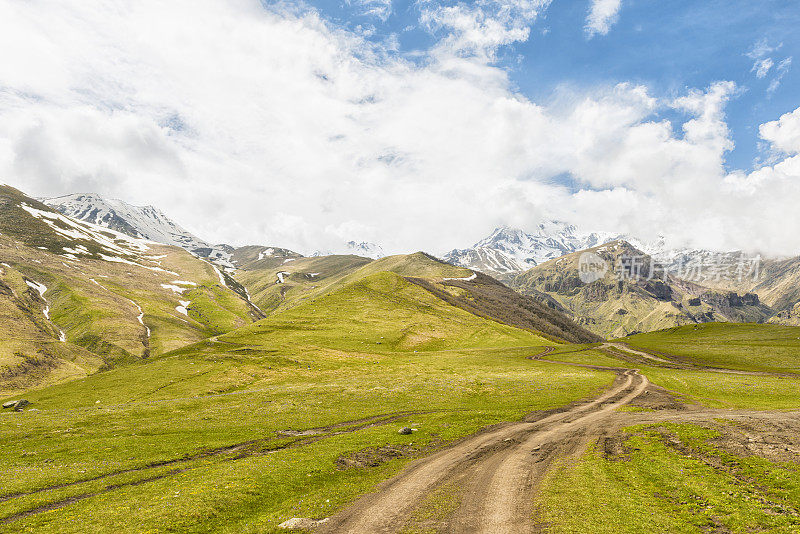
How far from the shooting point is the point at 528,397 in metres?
58.2

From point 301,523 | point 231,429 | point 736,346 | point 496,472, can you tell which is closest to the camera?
point 301,523

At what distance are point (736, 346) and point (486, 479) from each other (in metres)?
140

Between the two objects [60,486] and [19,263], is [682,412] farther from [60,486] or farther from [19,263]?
[19,263]

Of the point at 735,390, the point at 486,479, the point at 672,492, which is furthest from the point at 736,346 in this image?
the point at 486,479

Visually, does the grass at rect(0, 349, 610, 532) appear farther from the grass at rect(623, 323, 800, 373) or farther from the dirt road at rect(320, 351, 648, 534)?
the grass at rect(623, 323, 800, 373)

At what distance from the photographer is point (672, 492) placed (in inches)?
914

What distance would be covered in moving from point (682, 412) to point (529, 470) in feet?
98.2

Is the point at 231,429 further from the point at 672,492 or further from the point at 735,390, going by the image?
the point at 735,390

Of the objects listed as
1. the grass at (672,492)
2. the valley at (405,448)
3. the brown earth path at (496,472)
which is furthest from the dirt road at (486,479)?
the grass at (672,492)

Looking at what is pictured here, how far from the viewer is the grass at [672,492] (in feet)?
63.2

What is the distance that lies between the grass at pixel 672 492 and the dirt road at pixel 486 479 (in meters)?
2.13

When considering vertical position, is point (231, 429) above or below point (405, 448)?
below

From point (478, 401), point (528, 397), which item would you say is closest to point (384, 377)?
point (478, 401)

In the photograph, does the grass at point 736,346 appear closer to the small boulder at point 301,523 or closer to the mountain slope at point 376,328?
the mountain slope at point 376,328
